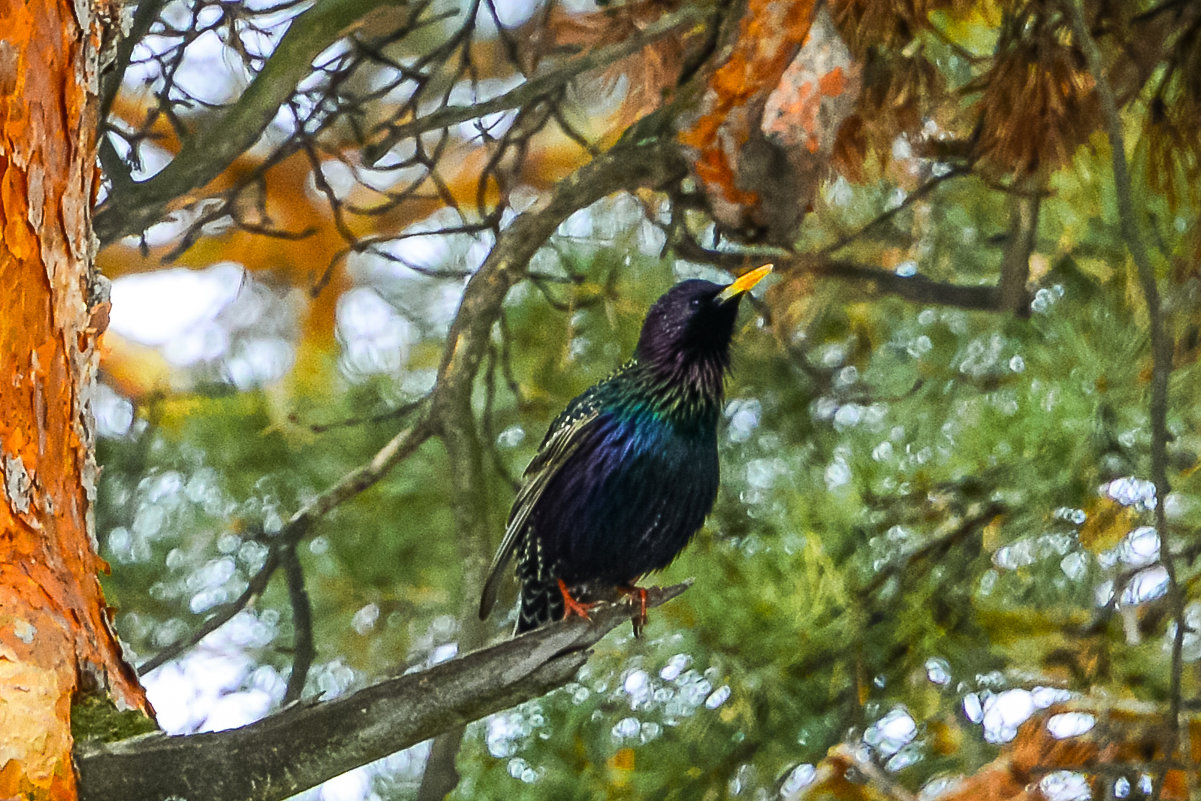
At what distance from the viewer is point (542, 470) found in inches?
40.6

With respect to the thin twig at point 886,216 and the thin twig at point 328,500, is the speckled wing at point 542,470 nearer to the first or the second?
the thin twig at point 328,500

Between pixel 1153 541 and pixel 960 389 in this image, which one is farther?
pixel 960 389

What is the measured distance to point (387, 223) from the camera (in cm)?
142

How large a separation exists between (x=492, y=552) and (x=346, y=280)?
0.48 metres

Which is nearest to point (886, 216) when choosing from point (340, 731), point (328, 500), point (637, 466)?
point (637, 466)

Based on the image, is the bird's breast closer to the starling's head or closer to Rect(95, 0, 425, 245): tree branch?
the starling's head

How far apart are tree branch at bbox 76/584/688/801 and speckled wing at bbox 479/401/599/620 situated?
0.27 m

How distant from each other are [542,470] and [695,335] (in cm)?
16

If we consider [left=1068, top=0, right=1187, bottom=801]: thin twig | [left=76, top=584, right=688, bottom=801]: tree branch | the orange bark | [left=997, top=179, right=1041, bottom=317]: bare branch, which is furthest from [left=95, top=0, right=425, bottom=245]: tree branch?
[left=997, top=179, right=1041, bottom=317]: bare branch

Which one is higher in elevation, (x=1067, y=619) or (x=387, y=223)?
(x=387, y=223)

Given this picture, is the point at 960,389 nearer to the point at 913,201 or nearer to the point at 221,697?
the point at 913,201

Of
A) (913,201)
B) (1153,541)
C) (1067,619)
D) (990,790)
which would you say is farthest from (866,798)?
(913,201)

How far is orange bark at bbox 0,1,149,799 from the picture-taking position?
670 millimetres

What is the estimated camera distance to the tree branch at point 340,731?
0.70 metres
